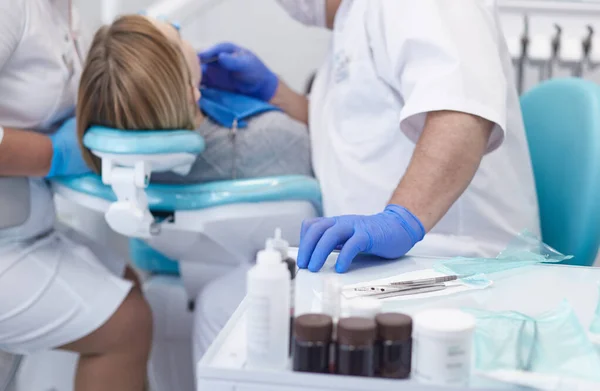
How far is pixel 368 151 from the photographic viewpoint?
145 cm

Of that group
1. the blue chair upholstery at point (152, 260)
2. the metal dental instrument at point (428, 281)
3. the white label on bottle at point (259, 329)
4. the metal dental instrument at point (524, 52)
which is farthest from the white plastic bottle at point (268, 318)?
the metal dental instrument at point (524, 52)

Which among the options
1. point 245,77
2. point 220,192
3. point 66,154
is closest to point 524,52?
point 245,77

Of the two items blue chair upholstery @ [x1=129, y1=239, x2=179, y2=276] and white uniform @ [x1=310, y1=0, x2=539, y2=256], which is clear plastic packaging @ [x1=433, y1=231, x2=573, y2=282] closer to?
white uniform @ [x1=310, y1=0, x2=539, y2=256]

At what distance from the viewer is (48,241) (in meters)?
1.59

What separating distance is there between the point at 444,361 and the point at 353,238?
375 millimetres

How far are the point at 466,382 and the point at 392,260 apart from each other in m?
0.42

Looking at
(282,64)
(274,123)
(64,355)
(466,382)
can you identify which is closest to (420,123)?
(274,123)

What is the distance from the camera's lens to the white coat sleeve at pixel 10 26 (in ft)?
4.53

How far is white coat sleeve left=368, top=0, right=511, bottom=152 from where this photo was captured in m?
1.23

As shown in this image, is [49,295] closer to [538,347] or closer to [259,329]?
[259,329]

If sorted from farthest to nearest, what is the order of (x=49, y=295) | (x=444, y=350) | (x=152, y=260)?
(x=152, y=260) → (x=49, y=295) → (x=444, y=350)

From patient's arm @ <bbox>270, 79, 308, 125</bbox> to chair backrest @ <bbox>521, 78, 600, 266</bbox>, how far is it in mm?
545

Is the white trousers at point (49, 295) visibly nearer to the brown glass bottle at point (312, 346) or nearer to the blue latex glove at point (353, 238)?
the blue latex glove at point (353, 238)

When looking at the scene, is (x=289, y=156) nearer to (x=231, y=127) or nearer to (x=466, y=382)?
(x=231, y=127)
